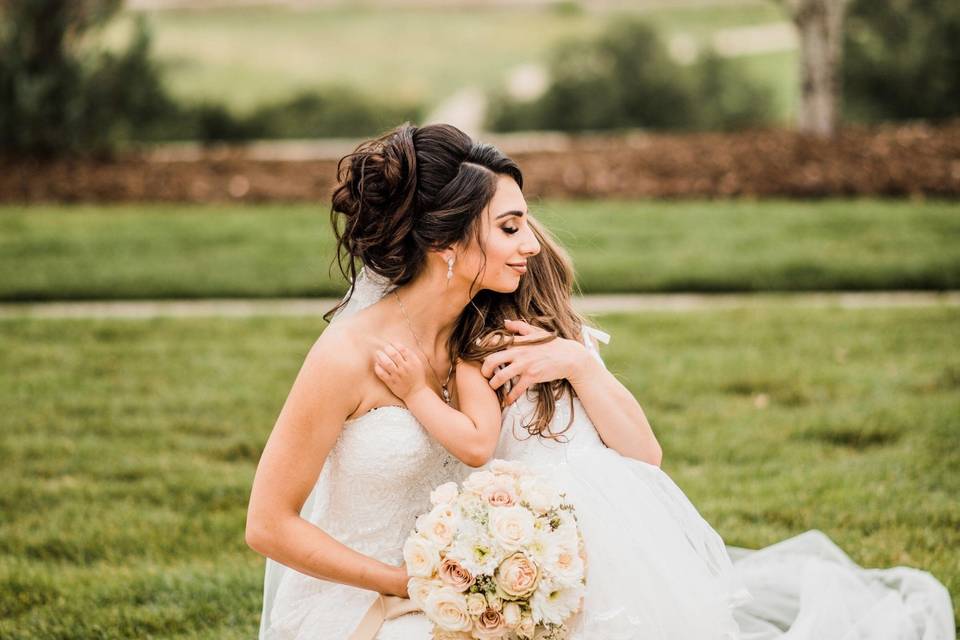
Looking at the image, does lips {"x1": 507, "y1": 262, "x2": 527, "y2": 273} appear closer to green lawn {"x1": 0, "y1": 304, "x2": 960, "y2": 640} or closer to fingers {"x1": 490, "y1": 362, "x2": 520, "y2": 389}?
fingers {"x1": 490, "y1": 362, "x2": 520, "y2": 389}

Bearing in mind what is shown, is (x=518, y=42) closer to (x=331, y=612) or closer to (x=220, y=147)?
(x=220, y=147)

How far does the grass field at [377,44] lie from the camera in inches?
629

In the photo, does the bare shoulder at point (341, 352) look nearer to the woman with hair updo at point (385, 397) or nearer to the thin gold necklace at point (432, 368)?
the woman with hair updo at point (385, 397)

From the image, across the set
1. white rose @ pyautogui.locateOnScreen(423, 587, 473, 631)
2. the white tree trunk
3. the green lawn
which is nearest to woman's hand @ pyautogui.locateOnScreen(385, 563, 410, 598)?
white rose @ pyautogui.locateOnScreen(423, 587, 473, 631)

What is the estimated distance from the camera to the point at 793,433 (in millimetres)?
5547

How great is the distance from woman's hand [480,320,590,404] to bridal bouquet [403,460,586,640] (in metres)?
0.50

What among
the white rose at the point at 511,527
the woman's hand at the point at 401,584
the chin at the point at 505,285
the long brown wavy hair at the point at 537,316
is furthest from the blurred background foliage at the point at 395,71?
the white rose at the point at 511,527

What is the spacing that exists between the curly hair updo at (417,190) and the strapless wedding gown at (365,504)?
482 mm

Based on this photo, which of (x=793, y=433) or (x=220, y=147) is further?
(x=220, y=147)

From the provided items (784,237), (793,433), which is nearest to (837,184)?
(784,237)

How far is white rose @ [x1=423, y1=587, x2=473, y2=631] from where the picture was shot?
102 inches

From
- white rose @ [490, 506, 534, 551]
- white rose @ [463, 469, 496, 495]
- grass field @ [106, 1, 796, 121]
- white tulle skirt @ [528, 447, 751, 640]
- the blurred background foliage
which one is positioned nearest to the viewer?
white rose @ [490, 506, 534, 551]

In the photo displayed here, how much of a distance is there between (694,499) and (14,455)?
3399 mm

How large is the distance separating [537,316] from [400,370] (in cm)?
64
